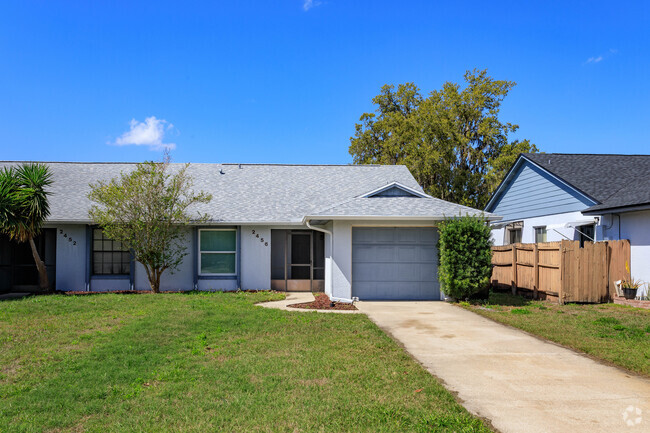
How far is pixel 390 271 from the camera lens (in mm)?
14039

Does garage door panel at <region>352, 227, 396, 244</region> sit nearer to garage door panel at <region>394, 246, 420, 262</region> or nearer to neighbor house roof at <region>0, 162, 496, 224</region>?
garage door panel at <region>394, 246, 420, 262</region>

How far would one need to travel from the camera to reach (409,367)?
6695 millimetres

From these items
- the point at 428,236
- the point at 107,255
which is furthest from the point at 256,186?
the point at 428,236

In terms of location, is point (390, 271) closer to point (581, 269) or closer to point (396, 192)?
point (396, 192)

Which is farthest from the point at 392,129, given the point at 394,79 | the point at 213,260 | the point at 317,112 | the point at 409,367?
the point at 409,367

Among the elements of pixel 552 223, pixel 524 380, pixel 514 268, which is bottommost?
pixel 524 380

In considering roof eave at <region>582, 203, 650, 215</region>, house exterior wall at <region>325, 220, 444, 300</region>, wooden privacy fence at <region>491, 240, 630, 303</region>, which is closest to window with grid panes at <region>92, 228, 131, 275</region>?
house exterior wall at <region>325, 220, 444, 300</region>

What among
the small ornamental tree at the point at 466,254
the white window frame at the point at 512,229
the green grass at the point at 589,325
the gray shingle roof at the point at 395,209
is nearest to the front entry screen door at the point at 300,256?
the gray shingle roof at the point at 395,209

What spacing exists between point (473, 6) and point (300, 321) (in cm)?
1264

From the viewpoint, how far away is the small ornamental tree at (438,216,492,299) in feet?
42.2

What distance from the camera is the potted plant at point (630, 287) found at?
13203mm

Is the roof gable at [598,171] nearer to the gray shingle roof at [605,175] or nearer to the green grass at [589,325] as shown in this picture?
the gray shingle roof at [605,175]

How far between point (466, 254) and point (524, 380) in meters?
6.89

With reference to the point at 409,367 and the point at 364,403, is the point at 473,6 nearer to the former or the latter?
the point at 409,367
